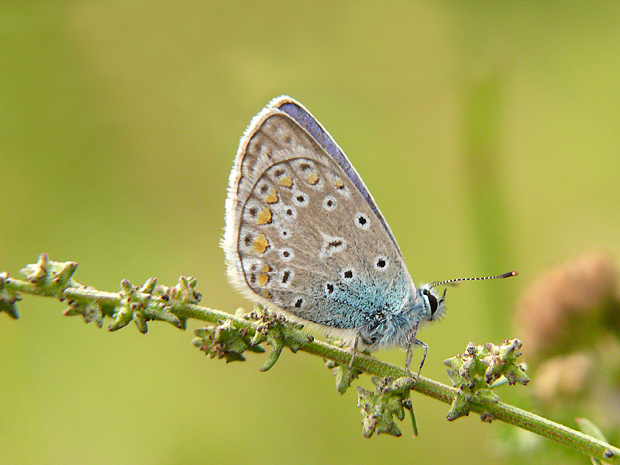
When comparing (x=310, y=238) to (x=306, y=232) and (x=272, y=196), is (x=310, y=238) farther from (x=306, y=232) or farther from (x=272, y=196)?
(x=272, y=196)

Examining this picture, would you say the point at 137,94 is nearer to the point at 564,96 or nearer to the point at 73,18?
the point at 73,18

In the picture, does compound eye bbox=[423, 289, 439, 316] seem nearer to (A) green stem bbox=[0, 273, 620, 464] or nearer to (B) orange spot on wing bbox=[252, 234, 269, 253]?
(A) green stem bbox=[0, 273, 620, 464]

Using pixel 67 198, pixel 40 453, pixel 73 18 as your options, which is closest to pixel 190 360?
pixel 40 453

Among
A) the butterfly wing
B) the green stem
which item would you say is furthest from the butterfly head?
the green stem

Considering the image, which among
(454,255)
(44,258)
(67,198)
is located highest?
(454,255)

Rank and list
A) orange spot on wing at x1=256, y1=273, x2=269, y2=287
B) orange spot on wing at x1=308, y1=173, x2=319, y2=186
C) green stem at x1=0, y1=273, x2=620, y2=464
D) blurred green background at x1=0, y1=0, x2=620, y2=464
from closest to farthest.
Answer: green stem at x1=0, y1=273, x2=620, y2=464, orange spot on wing at x1=256, y1=273, x2=269, y2=287, orange spot on wing at x1=308, y1=173, x2=319, y2=186, blurred green background at x1=0, y1=0, x2=620, y2=464

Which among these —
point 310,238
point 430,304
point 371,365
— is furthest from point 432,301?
point 371,365

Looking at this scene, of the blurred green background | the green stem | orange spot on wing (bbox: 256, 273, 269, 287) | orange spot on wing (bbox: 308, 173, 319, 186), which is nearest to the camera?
the green stem
